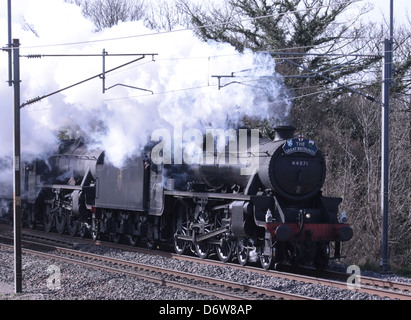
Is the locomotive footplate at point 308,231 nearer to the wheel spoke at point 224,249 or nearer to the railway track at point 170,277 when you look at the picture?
the railway track at point 170,277

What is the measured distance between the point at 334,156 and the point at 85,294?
562 inches

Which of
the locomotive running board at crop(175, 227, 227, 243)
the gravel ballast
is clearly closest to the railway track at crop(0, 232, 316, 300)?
the gravel ballast

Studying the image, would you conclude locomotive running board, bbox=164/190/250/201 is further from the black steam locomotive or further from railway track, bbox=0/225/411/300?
railway track, bbox=0/225/411/300

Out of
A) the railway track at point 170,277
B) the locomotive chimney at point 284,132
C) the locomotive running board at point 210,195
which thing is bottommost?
the railway track at point 170,277

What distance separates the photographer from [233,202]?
1384 cm

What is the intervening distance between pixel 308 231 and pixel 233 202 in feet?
5.68

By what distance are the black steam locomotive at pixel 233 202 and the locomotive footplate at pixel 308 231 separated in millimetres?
20

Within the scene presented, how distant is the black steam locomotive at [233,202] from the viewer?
13.4 metres

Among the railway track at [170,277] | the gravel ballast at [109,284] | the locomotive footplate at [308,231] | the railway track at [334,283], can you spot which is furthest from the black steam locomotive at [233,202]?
the railway track at [170,277]

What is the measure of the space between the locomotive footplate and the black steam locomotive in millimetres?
20

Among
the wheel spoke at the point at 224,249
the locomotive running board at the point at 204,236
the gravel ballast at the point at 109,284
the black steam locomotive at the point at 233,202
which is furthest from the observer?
the wheel spoke at the point at 224,249

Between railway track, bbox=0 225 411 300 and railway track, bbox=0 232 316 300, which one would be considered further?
railway track, bbox=0 225 411 300

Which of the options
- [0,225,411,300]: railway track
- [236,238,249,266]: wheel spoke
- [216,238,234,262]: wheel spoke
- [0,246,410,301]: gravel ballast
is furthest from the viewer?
[216,238,234,262]: wheel spoke

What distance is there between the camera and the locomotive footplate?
42.0ft
